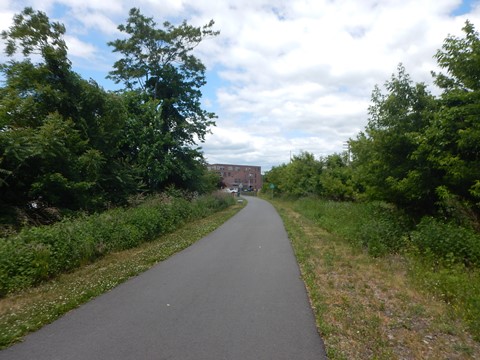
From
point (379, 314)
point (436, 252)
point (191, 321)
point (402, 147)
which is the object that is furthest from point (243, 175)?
point (191, 321)

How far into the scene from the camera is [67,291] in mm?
6188

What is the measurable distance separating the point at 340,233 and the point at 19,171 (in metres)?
11.0

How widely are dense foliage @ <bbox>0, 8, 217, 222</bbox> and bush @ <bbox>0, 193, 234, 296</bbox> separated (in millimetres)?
2241

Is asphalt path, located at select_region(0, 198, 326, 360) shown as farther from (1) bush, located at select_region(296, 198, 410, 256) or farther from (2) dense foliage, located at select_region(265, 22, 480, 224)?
(2) dense foliage, located at select_region(265, 22, 480, 224)

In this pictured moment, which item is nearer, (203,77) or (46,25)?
(46,25)

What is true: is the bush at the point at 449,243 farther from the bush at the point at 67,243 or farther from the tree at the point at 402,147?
the bush at the point at 67,243

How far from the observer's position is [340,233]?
42.4 ft

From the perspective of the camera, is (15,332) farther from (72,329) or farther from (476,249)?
(476,249)

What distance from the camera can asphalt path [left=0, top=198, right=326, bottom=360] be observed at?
395 cm

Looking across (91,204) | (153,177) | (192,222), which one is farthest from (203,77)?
(91,204)

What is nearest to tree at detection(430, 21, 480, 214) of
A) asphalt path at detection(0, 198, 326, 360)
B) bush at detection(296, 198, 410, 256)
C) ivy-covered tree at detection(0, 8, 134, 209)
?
bush at detection(296, 198, 410, 256)

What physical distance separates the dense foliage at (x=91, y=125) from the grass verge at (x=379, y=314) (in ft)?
28.3

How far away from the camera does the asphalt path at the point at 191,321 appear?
12.9 feet

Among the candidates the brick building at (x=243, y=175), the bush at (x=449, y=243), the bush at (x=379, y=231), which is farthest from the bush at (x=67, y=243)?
the brick building at (x=243, y=175)
